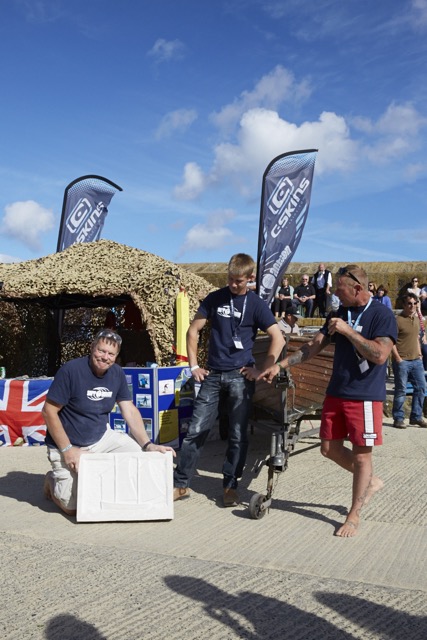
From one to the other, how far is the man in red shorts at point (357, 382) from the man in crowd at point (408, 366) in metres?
4.88

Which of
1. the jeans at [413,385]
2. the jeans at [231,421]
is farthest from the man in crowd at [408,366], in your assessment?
the jeans at [231,421]

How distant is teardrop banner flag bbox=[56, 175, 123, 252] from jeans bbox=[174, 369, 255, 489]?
8.97 meters

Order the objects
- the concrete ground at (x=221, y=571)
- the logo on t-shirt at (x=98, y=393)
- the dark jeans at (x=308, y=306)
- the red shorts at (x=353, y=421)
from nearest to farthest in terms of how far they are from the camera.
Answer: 1. the concrete ground at (x=221, y=571)
2. the red shorts at (x=353, y=421)
3. the logo on t-shirt at (x=98, y=393)
4. the dark jeans at (x=308, y=306)

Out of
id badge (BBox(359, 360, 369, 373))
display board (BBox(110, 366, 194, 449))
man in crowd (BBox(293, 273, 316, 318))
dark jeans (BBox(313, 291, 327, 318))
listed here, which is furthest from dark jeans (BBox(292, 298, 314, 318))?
id badge (BBox(359, 360, 369, 373))

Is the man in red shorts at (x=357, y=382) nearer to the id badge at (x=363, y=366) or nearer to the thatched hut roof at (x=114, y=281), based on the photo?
the id badge at (x=363, y=366)

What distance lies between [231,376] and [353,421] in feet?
3.75

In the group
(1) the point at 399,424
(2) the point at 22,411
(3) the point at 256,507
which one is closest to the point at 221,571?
(3) the point at 256,507

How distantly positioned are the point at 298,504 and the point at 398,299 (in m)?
13.4

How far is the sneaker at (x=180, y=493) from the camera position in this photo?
522 centimetres

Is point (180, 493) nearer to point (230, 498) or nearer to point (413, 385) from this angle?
point (230, 498)

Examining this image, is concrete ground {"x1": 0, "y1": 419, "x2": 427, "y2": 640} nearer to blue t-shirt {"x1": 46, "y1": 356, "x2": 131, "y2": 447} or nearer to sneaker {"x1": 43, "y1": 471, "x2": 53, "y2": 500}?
sneaker {"x1": 43, "y1": 471, "x2": 53, "y2": 500}

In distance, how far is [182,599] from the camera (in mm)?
3271

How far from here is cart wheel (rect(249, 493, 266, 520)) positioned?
473 cm

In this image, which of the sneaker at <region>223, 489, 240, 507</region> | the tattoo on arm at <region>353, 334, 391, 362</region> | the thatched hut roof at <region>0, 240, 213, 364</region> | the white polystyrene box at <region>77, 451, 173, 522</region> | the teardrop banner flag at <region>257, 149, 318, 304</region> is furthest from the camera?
the teardrop banner flag at <region>257, 149, 318, 304</region>
